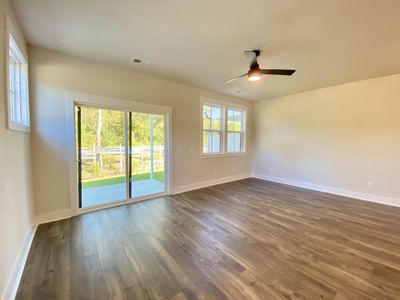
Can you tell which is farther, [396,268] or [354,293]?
[396,268]

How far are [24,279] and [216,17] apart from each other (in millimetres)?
3318

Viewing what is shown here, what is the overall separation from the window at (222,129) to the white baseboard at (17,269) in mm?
3744

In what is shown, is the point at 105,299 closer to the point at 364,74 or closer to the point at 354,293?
the point at 354,293

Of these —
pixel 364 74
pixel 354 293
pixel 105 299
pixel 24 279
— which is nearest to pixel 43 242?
pixel 24 279

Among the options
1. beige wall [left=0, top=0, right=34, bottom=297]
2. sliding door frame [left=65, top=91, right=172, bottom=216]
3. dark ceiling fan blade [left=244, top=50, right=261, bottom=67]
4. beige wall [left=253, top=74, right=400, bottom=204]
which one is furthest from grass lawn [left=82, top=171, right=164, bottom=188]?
beige wall [left=253, top=74, right=400, bottom=204]

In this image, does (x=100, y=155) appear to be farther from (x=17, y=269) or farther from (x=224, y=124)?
(x=224, y=124)

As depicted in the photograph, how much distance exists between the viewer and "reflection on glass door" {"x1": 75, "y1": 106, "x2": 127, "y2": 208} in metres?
3.29

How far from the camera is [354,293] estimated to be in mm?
1598

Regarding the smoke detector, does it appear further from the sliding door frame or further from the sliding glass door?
the sliding glass door

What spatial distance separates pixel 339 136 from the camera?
4473 mm

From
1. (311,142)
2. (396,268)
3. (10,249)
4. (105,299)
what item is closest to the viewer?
(105,299)

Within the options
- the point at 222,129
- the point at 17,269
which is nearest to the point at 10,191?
the point at 17,269

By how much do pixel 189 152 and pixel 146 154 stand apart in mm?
1136

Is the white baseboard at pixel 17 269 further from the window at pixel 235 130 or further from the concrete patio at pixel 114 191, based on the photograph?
the window at pixel 235 130
